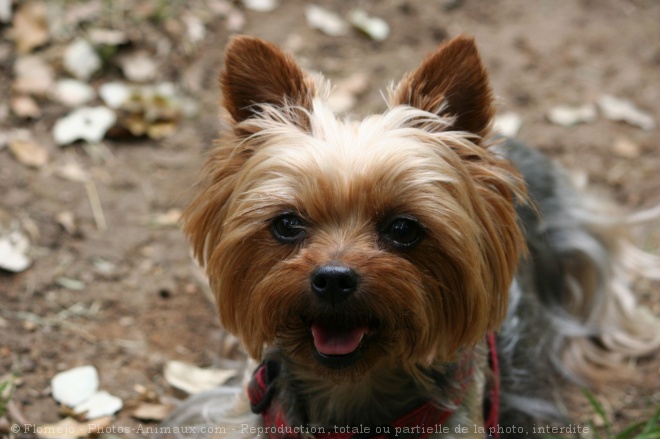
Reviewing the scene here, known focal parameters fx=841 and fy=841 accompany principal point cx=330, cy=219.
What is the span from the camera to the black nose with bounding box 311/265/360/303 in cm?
254

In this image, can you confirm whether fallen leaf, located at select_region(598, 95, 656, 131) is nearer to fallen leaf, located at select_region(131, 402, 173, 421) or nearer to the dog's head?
the dog's head

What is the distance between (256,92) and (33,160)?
91.0 inches

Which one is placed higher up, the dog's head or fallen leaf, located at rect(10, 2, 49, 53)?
the dog's head

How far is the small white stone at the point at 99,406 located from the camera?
3.50 m

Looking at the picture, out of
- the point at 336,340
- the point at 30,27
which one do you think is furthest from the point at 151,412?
the point at 30,27

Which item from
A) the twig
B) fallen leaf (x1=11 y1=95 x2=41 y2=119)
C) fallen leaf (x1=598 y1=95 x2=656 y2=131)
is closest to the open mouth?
the twig

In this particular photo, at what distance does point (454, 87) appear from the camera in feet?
9.28

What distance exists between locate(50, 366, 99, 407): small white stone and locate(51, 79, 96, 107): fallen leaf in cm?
207

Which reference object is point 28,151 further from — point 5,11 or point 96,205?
point 5,11

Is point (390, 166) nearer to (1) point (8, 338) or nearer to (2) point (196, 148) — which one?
(1) point (8, 338)

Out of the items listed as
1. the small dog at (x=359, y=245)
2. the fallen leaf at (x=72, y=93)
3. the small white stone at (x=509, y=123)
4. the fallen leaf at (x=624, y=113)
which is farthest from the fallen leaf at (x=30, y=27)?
the fallen leaf at (x=624, y=113)

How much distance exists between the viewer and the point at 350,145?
2762 millimetres

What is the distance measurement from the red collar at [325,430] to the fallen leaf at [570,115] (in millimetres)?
3054

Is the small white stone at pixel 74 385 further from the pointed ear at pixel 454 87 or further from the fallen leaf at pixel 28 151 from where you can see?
the pointed ear at pixel 454 87
